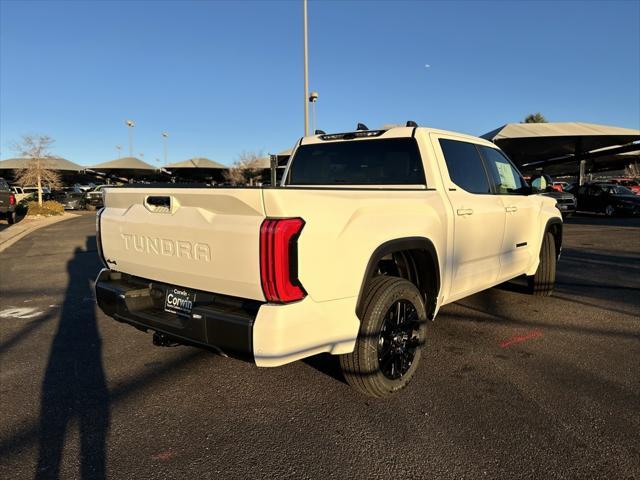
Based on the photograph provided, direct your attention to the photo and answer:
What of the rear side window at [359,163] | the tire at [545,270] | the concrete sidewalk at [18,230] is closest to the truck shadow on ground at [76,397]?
the rear side window at [359,163]

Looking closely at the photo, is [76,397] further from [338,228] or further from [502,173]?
[502,173]

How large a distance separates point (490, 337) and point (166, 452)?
3.08m

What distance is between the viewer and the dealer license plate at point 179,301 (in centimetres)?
278

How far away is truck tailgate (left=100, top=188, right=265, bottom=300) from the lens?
239cm

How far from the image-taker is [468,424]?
275cm

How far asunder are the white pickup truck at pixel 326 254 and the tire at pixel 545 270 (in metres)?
Result: 1.44

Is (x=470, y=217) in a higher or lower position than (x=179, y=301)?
higher

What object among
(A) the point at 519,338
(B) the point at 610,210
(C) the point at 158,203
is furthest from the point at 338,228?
(B) the point at 610,210

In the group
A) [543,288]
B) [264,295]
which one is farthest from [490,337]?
[264,295]

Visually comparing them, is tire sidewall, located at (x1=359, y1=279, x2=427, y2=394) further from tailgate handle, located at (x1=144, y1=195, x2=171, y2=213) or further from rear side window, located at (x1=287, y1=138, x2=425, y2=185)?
tailgate handle, located at (x1=144, y1=195, x2=171, y2=213)

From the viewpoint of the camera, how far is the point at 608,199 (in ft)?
68.2

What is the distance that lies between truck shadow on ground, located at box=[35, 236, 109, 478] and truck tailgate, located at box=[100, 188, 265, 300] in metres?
0.90

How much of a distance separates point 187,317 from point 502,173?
144 inches

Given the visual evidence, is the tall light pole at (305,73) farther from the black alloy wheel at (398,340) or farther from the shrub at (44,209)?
the shrub at (44,209)
